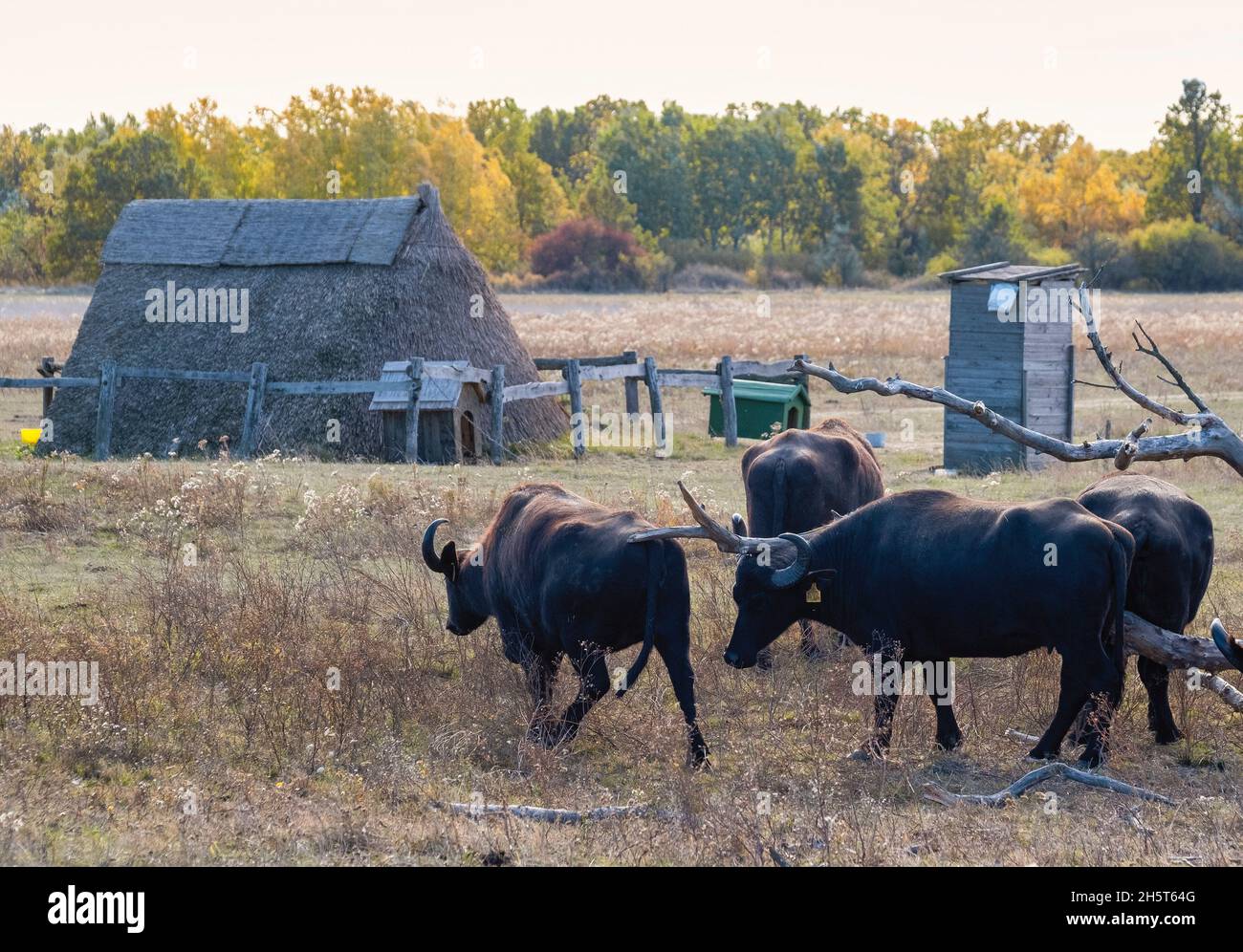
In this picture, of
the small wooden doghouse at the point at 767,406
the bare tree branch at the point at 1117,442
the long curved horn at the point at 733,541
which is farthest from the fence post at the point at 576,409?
the long curved horn at the point at 733,541

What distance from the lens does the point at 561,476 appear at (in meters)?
19.3

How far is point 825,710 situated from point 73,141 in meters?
112

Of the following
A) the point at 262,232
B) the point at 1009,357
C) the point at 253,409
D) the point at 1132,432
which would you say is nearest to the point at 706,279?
the point at 262,232

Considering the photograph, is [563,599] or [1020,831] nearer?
[1020,831]

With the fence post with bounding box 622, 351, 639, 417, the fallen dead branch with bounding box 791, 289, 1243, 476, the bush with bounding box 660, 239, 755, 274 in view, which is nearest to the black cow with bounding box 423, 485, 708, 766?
the fallen dead branch with bounding box 791, 289, 1243, 476

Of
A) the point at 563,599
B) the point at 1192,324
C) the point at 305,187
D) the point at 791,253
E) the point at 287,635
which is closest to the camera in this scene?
the point at 563,599

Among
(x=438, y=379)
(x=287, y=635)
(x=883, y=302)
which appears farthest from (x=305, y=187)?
(x=287, y=635)

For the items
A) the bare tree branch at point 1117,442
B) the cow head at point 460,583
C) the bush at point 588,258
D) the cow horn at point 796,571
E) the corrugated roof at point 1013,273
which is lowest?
the cow head at point 460,583

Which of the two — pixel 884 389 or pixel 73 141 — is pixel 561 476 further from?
pixel 73 141

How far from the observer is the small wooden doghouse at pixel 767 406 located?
23344 mm

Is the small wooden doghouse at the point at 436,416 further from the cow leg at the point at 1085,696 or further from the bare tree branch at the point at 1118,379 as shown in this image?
the cow leg at the point at 1085,696

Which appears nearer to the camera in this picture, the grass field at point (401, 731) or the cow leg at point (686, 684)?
the grass field at point (401, 731)

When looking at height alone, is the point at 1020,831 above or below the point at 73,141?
below

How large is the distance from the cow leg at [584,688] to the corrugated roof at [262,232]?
47.9ft
